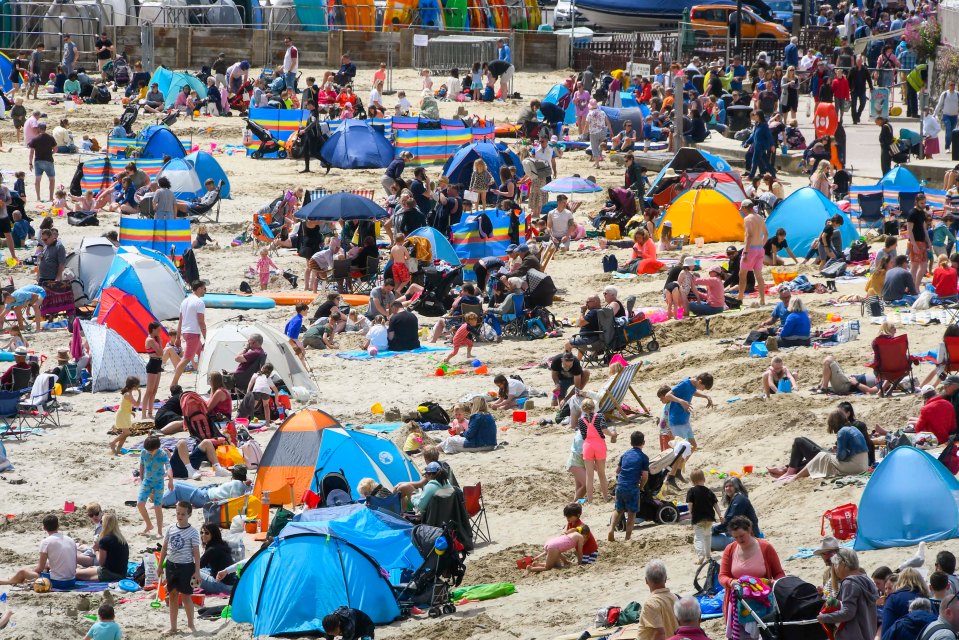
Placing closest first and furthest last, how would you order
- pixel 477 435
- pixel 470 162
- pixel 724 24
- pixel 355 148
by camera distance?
pixel 477 435 → pixel 470 162 → pixel 355 148 → pixel 724 24

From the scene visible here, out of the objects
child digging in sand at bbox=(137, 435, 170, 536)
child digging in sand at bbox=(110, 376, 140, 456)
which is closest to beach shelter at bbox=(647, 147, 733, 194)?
child digging in sand at bbox=(110, 376, 140, 456)

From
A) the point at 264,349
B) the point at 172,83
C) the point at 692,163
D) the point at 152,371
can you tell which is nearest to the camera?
the point at 152,371

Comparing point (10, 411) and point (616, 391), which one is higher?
point (616, 391)

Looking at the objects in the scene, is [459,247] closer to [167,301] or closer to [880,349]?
[167,301]

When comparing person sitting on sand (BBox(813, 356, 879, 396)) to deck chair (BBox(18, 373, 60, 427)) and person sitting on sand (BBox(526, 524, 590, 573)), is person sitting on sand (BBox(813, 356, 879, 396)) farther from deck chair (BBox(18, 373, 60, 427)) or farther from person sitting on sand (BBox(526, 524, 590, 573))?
deck chair (BBox(18, 373, 60, 427))

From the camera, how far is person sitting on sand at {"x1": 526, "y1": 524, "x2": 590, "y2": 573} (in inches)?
504

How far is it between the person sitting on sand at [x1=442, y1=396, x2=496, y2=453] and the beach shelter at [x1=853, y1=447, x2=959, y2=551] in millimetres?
5267

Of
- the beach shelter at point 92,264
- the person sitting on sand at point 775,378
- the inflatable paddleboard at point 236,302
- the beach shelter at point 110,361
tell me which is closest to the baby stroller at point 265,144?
the inflatable paddleboard at point 236,302

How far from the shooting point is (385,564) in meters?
12.6

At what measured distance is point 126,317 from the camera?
67.1ft

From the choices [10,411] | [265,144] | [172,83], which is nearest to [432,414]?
[10,411]

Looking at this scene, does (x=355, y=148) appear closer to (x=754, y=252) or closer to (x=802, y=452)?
(x=754, y=252)

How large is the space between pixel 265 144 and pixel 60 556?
20.8 metres

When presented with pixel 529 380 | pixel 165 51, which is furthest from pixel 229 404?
pixel 165 51
